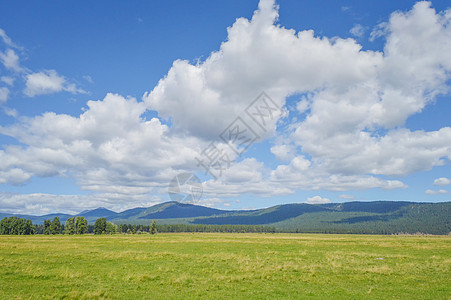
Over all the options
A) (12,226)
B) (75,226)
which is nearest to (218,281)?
(75,226)

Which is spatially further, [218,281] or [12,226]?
[12,226]

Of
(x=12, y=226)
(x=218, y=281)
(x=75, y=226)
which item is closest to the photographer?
(x=218, y=281)

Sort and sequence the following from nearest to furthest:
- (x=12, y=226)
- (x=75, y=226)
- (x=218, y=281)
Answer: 1. (x=218, y=281)
2. (x=12, y=226)
3. (x=75, y=226)

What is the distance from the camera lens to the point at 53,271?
22312 millimetres

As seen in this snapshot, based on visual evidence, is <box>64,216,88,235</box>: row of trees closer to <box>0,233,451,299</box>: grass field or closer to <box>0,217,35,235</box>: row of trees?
<box>0,217,35,235</box>: row of trees

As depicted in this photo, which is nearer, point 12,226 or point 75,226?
point 12,226

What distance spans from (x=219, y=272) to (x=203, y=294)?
22.9 feet

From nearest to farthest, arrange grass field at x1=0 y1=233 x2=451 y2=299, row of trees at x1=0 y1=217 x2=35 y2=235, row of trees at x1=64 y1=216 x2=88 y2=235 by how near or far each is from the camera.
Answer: grass field at x1=0 y1=233 x2=451 y2=299 → row of trees at x1=0 y1=217 x2=35 y2=235 → row of trees at x1=64 y1=216 x2=88 y2=235

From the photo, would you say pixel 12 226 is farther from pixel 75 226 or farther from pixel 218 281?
→ pixel 218 281

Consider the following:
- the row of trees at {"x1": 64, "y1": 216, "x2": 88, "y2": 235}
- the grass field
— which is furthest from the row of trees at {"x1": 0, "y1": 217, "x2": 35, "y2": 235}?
the grass field

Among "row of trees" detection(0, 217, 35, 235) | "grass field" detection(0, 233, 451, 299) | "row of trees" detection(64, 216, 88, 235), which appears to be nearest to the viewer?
"grass field" detection(0, 233, 451, 299)

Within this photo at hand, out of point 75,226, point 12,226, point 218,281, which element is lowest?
point 75,226

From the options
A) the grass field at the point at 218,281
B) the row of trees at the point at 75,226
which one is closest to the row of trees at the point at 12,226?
the row of trees at the point at 75,226

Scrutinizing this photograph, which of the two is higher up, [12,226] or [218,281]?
[12,226]
